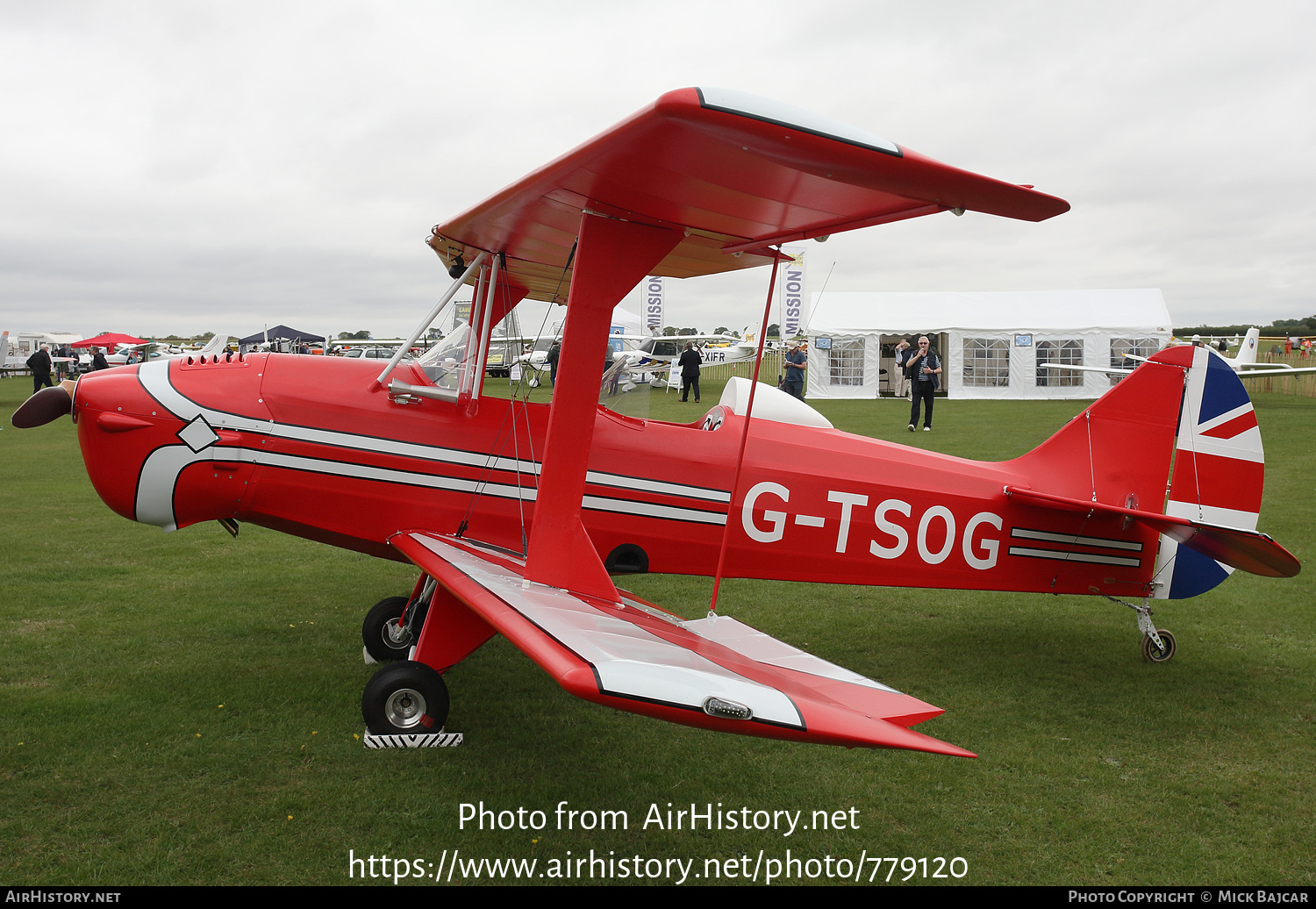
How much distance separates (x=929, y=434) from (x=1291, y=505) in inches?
273

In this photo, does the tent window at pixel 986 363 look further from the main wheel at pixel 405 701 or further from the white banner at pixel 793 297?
the main wheel at pixel 405 701

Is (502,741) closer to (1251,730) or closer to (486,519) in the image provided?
(486,519)

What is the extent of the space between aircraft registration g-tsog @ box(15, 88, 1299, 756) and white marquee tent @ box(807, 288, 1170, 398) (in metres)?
20.9

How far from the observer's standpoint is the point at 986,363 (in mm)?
27047

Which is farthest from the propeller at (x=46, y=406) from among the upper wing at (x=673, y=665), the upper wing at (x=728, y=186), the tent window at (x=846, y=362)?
the tent window at (x=846, y=362)

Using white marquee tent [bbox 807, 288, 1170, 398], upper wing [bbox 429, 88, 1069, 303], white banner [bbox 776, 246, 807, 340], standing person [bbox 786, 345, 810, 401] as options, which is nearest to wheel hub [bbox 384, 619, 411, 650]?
upper wing [bbox 429, 88, 1069, 303]

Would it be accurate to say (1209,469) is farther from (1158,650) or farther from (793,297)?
(793,297)

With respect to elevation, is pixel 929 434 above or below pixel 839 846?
above

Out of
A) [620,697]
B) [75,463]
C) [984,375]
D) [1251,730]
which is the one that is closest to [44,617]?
[620,697]

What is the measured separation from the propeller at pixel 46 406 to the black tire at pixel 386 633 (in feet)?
6.66

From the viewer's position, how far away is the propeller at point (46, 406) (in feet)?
14.3

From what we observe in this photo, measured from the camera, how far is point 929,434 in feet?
53.6

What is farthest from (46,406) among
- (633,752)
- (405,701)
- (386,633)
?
(633,752)

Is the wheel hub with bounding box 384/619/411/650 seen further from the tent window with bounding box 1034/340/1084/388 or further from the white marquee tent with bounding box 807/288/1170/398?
the tent window with bounding box 1034/340/1084/388
